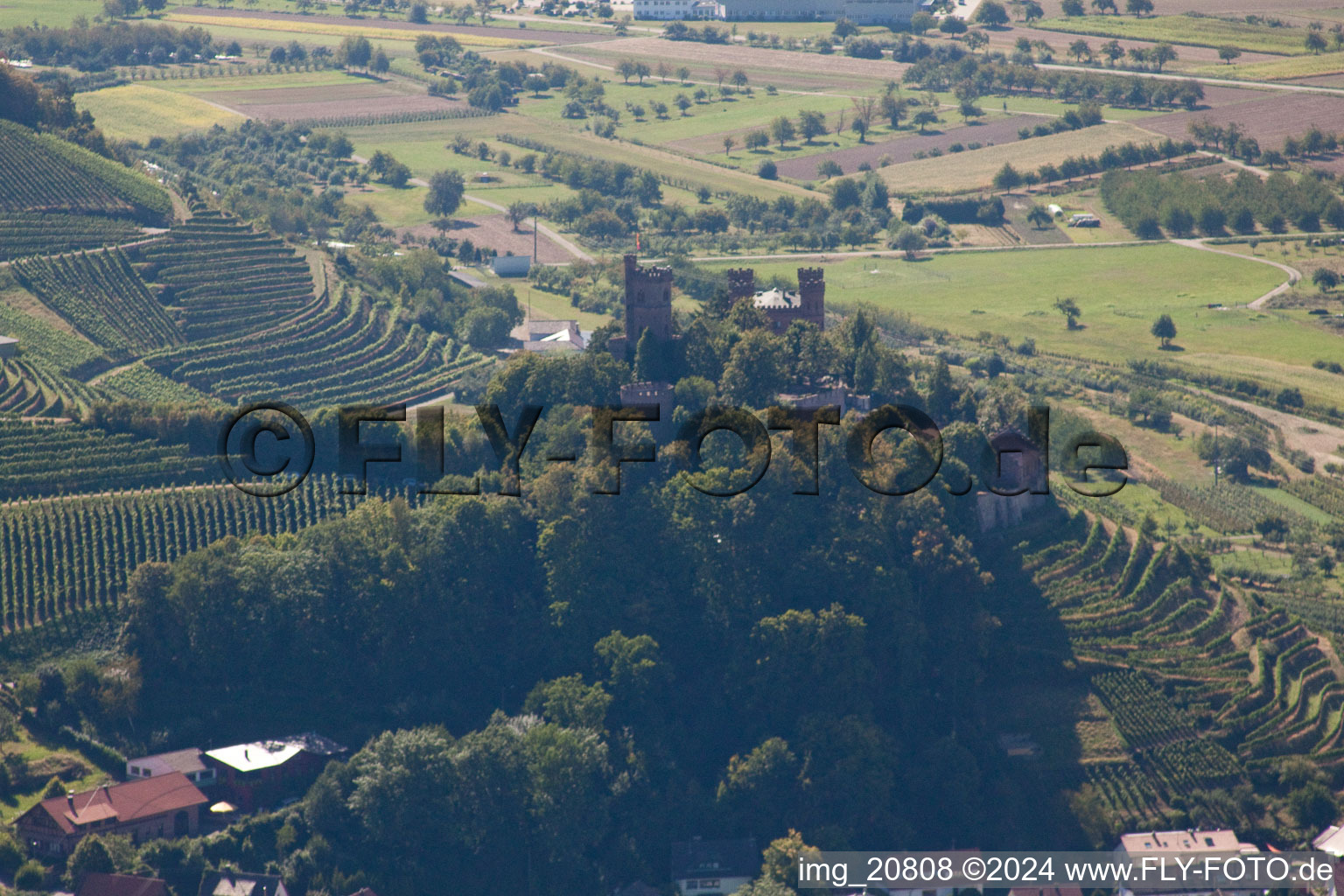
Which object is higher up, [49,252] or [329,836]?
[49,252]

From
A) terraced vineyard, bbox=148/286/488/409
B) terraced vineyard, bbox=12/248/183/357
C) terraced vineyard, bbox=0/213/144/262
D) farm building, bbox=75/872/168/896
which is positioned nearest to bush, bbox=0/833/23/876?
farm building, bbox=75/872/168/896

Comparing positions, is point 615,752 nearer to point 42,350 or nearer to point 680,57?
point 42,350

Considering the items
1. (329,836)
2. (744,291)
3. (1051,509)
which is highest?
(744,291)

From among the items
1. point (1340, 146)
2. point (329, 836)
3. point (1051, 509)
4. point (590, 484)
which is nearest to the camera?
point (329, 836)

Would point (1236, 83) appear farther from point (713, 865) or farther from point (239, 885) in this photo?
point (239, 885)

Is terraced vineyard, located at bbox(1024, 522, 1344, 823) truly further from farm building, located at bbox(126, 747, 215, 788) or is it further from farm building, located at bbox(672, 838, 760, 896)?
farm building, located at bbox(126, 747, 215, 788)

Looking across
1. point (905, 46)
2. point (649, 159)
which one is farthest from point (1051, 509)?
point (905, 46)

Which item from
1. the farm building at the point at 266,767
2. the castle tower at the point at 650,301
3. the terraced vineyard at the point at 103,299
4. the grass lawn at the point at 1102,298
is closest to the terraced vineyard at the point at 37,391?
the terraced vineyard at the point at 103,299
